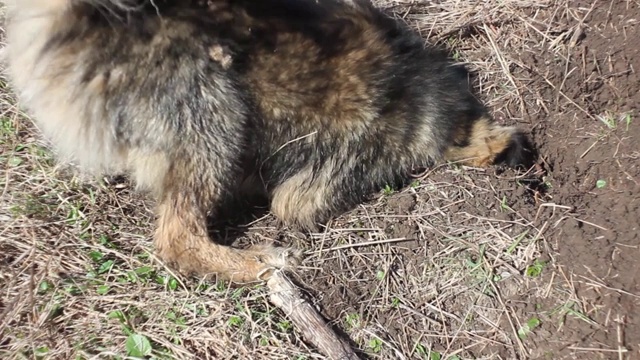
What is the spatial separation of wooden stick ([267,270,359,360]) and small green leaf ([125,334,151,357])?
0.61 meters

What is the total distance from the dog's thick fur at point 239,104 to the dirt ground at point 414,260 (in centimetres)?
17

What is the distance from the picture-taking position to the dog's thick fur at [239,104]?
2783mm

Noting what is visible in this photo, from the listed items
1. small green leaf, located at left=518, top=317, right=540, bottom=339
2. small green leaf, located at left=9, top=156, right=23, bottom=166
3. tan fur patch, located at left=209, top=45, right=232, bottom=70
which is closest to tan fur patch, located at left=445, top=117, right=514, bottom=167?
small green leaf, located at left=518, top=317, right=540, bottom=339

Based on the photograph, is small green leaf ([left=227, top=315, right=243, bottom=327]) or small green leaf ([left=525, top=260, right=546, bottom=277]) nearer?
small green leaf ([left=227, top=315, right=243, bottom=327])

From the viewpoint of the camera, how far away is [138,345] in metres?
2.84

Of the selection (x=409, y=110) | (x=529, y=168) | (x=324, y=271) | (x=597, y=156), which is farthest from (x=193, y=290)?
(x=597, y=156)

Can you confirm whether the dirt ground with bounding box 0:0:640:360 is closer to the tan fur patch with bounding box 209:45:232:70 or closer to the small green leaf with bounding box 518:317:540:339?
the small green leaf with bounding box 518:317:540:339

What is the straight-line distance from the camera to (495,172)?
3.70m

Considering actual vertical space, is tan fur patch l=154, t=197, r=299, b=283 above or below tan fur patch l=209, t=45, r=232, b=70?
below

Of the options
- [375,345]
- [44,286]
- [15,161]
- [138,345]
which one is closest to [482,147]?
[375,345]

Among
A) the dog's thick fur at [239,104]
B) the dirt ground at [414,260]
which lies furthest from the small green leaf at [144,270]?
the dog's thick fur at [239,104]

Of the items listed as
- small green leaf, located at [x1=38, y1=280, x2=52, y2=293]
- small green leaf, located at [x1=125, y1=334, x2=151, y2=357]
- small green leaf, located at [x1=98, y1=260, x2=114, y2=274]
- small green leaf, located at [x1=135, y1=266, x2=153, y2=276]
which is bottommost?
small green leaf, located at [x1=125, y1=334, x2=151, y2=357]

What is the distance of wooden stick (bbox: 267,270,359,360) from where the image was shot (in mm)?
2916

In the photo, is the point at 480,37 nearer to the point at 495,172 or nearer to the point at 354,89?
the point at 495,172
